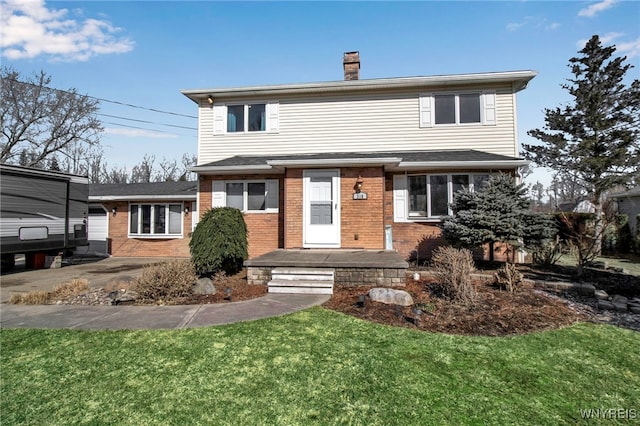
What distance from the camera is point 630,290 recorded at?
6539mm

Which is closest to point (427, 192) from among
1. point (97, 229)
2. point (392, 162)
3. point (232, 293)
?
point (392, 162)

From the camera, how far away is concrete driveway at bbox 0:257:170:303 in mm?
8265

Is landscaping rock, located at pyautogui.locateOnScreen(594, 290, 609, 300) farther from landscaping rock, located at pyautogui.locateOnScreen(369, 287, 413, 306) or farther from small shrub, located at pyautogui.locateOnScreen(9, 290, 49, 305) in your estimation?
small shrub, located at pyautogui.locateOnScreen(9, 290, 49, 305)

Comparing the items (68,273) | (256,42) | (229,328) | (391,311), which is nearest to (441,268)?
(391,311)

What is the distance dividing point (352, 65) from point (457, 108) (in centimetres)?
442

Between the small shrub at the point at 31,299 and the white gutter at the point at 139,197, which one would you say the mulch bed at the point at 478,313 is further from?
the white gutter at the point at 139,197

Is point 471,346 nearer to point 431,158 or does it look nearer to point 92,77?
point 431,158

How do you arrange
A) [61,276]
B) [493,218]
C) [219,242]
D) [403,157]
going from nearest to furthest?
[219,242]
[493,218]
[61,276]
[403,157]

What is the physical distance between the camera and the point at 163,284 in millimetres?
6254

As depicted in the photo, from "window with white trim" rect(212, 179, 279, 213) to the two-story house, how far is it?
36 millimetres

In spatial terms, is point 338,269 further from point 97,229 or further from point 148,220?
point 97,229

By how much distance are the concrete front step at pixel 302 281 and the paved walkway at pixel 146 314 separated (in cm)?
34

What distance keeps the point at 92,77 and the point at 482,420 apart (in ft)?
58.5

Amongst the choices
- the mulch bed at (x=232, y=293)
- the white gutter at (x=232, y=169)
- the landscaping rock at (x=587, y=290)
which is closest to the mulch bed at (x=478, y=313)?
the landscaping rock at (x=587, y=290)
